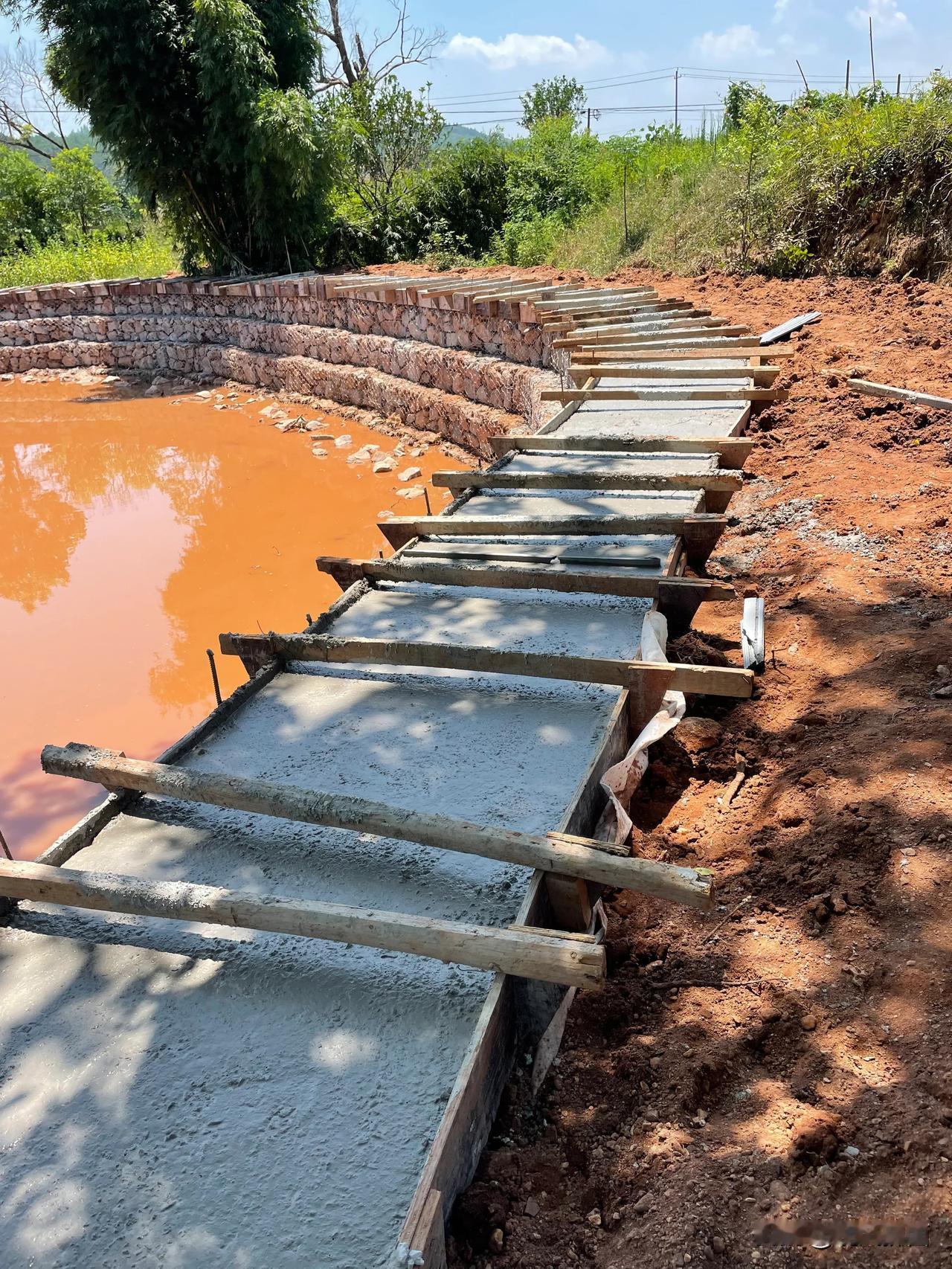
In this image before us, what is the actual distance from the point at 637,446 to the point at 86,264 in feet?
59.9

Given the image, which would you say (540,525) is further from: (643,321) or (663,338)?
(643,321)

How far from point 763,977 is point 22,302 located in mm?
20019

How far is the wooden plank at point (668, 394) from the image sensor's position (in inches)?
254

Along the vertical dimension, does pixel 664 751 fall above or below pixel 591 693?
below

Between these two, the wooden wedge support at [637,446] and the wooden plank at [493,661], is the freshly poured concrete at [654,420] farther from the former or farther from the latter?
the wooden plank at [493,661]

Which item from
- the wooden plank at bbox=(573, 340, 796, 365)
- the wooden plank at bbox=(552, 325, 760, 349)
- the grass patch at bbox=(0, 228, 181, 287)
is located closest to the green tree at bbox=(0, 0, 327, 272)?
the grass patch at bbox=(0, 228, 181, 287)

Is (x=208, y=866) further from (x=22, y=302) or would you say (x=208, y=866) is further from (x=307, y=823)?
(x=22, y=302)

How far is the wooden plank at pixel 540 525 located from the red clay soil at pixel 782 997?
57 cm

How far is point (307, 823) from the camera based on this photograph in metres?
2.76

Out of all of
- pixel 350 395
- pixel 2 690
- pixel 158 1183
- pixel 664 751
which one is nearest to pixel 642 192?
pixel 350 395

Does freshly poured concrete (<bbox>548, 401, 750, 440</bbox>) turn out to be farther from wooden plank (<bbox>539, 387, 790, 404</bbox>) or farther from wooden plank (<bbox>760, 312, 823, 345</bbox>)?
wooden plank (<bbox>760, 312, 823, 345</bbox>)

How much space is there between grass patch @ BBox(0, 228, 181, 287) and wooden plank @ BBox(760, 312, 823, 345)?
49.8ft

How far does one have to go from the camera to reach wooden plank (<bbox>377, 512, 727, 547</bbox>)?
4.39 m

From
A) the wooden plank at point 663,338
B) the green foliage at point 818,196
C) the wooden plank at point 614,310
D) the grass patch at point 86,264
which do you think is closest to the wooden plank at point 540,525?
the wooden plank at point 663,338
